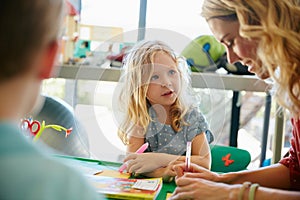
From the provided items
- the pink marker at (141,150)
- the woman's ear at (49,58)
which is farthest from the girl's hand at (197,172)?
the woman's ear at (49,58)

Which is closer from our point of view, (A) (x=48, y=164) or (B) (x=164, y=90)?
Result: (A) (x=48, y=164)

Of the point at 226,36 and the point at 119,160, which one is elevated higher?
the point at 226,36

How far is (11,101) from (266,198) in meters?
0.67

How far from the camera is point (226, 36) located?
1.08 m

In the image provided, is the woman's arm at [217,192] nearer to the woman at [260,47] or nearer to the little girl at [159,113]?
the woman at [260,47]

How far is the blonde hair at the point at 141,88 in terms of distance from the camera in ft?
3.94

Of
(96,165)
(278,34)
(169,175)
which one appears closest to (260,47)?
(278,34)

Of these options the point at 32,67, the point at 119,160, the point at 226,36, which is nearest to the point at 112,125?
the point at 119,160

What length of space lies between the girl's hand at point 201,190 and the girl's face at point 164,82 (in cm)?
27

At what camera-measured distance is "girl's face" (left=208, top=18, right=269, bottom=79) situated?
1.05 metres

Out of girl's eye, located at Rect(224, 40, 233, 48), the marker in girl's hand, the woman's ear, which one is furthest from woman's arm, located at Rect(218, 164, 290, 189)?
the woman's ear

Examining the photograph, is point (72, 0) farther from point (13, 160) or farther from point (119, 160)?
point (13, 160)

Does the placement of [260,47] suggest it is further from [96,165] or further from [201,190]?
[96,165]

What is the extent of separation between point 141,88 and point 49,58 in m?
0.76
